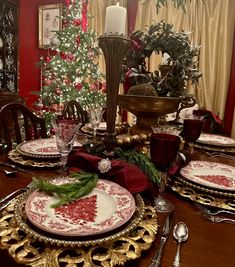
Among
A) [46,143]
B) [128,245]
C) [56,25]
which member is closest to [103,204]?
[128,245]

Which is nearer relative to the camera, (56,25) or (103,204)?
(103,204)

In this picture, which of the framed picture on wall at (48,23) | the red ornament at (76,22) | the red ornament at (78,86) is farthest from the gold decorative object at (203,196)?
the framed picture on wall at (48,23)

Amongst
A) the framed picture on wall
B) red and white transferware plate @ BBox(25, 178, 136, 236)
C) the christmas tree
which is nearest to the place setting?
red and white transferware plate @ BBox(25, 178, 136, 236)

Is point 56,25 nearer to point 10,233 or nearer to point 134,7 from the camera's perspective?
point 134,7

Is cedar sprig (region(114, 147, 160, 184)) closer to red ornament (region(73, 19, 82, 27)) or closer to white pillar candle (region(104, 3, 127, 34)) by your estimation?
white pillar candle (region(104, 3, 127, 34))

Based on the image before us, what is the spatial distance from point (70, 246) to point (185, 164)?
2.03 feet

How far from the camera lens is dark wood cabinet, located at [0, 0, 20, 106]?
377 cm

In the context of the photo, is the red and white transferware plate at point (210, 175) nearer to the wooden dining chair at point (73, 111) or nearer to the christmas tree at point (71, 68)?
the wooden dining chair at point (73, 111)

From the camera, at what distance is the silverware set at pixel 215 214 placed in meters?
0.68

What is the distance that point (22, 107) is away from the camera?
1535 mm

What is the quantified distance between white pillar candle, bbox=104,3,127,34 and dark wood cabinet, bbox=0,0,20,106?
314 centimetres

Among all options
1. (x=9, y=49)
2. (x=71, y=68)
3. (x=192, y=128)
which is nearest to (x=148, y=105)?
(x=192, y=128)

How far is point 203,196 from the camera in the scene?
31.2 inches

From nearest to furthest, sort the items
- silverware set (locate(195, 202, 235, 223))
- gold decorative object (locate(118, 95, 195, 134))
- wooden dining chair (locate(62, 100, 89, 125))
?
1. silverware set (locate(195, 202, 235, 223))
2. gold decorative object (locate(118, 95, 195, 134))
3. wooden dining chair (locate(62, 100, 89, 125))
